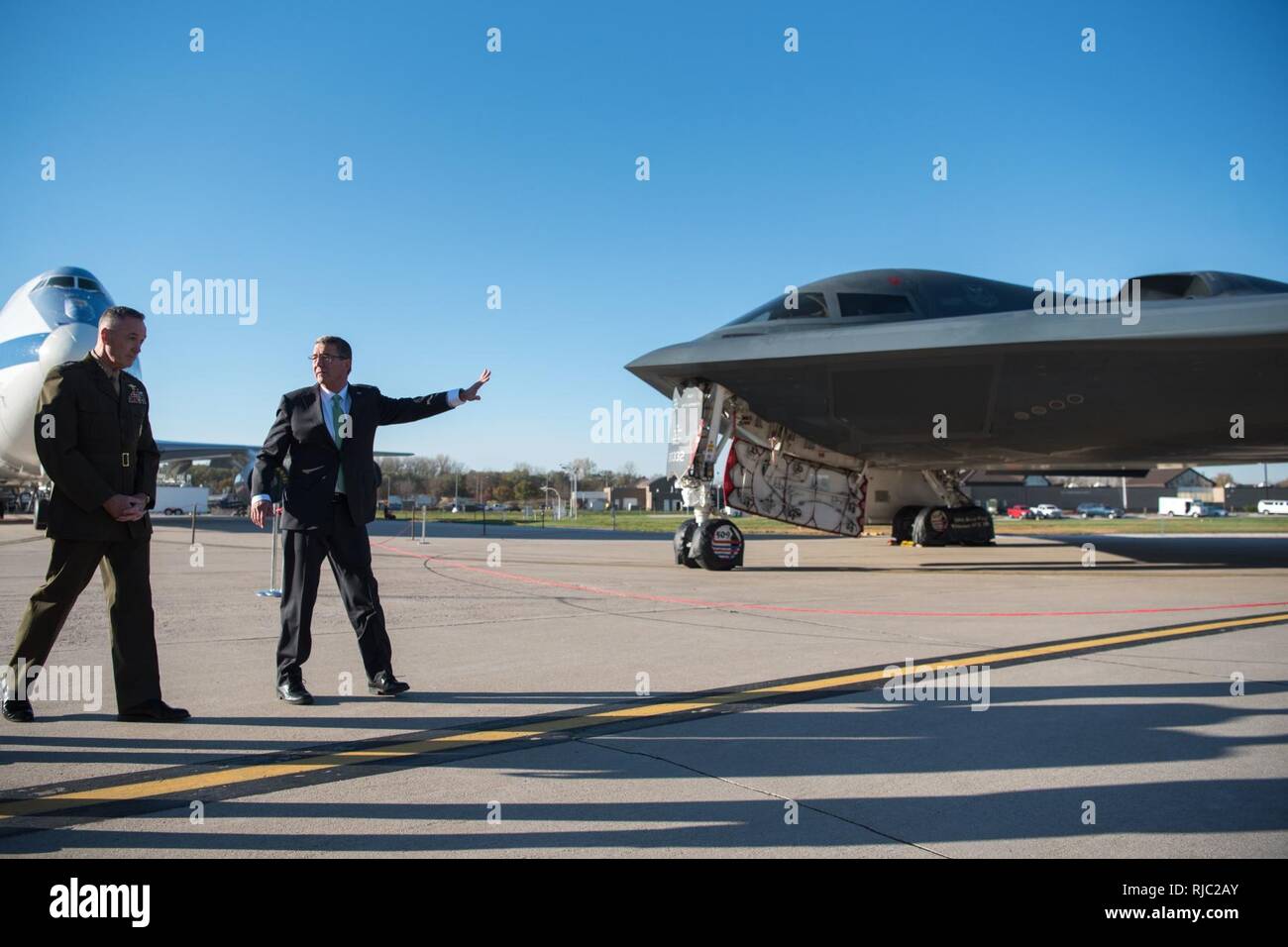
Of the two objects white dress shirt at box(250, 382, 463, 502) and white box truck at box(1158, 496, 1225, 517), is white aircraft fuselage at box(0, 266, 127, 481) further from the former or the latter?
white box truck at box(1158, 496, 1225, 517)

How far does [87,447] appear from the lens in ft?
14.9

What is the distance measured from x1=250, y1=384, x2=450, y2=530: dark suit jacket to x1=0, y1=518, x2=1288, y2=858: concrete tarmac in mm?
1111

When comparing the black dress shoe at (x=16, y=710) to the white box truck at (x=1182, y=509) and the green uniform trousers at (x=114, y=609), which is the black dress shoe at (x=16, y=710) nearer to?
the green uniform trousers at (x=114, y=609)

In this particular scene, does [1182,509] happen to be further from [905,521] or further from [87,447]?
[87,447]

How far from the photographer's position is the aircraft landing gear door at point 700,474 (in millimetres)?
14305

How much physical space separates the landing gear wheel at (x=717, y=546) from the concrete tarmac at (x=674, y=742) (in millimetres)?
5050

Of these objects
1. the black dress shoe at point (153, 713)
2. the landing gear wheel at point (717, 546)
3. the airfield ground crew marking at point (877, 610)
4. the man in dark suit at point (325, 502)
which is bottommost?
the airfield ground crew marking at point (877, 610)

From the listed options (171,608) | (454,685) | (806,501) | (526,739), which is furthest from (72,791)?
(806,501)

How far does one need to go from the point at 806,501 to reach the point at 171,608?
10.9 meters

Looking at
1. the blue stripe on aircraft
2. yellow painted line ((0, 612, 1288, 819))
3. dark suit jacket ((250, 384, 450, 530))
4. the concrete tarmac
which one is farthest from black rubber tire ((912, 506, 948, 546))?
the blue stripe on aircraft

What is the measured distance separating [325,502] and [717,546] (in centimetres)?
965

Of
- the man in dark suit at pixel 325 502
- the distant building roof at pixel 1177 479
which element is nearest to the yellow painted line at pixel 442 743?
the man in dark suit at pixel 325 502
